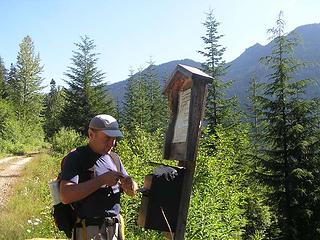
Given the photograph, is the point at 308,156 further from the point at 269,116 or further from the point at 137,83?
the point at 137,83

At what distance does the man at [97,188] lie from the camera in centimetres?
333

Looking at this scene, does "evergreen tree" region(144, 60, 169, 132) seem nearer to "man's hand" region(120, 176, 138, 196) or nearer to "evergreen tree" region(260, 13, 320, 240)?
"evergreen tree" region(260, 13, 320, 240)

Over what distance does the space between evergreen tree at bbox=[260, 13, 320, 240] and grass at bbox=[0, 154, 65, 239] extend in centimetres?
922

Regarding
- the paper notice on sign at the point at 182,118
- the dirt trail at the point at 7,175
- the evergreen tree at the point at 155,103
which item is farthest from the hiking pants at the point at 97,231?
the evergreen tree at the point at 155,103

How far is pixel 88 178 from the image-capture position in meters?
3.47

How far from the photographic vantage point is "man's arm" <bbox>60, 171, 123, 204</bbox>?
10.7 feet

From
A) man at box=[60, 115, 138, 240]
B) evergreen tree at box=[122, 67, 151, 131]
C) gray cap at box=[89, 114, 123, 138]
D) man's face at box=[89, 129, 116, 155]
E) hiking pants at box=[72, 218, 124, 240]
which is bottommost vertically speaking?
hiking pants at box=[72, 218, 124, 240]

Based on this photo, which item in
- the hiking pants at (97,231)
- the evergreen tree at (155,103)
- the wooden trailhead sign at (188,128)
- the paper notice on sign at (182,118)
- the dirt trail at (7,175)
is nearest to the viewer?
the wooden trailhead sign at (188,128)

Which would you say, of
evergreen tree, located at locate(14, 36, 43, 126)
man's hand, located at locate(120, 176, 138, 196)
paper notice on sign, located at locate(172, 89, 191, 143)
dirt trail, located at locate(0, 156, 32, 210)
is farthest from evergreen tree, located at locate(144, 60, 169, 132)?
man's hand, located at locate(120, 176, 138, 196)

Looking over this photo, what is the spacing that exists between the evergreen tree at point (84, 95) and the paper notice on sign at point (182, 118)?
30.5 metres

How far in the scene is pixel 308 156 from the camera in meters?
18.8

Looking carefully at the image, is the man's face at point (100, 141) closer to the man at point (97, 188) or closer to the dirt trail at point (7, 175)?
the man at point (97, 188)

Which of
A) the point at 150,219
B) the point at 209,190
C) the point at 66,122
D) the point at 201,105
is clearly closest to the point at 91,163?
the point at 150,219

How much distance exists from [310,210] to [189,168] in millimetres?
16080
